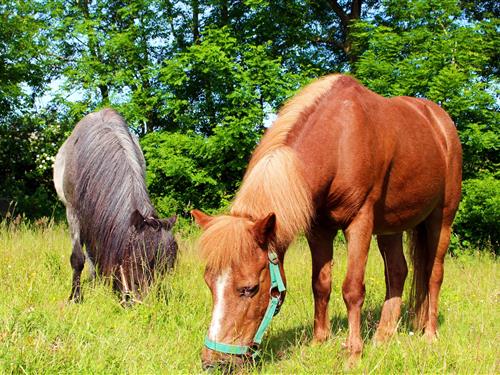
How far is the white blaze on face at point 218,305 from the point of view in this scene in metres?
2.66

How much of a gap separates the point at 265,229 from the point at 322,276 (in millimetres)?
1224

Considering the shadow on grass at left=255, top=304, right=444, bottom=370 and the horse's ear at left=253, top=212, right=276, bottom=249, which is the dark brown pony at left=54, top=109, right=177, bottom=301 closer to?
the shadow on grass at left=255, top=304, right=444, bottom=370

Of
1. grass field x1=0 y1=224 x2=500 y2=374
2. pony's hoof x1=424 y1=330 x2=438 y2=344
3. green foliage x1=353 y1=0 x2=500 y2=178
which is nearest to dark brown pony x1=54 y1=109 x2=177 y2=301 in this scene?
grass field x1=0 y1=224 x2=500 y2=374

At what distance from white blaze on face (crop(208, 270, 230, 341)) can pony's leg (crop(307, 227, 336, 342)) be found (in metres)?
1.22

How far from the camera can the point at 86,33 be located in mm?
10789

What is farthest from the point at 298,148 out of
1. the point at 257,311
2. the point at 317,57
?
the point at 317,57

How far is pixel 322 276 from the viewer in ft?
12.5

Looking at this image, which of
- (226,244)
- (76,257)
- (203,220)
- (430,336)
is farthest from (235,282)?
(76,257)

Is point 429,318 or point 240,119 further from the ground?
point 240,119

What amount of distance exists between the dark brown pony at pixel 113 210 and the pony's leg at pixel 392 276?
202 centimetres

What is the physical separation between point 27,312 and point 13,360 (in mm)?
920

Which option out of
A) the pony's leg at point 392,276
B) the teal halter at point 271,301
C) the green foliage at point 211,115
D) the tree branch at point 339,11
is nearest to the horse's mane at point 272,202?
the teal halter at point 271,301

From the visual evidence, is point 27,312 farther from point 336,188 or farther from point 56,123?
A: point 56,123

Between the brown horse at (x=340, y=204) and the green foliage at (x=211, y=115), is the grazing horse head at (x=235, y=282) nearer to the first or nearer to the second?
the brown horse at (x=340, y=204)
